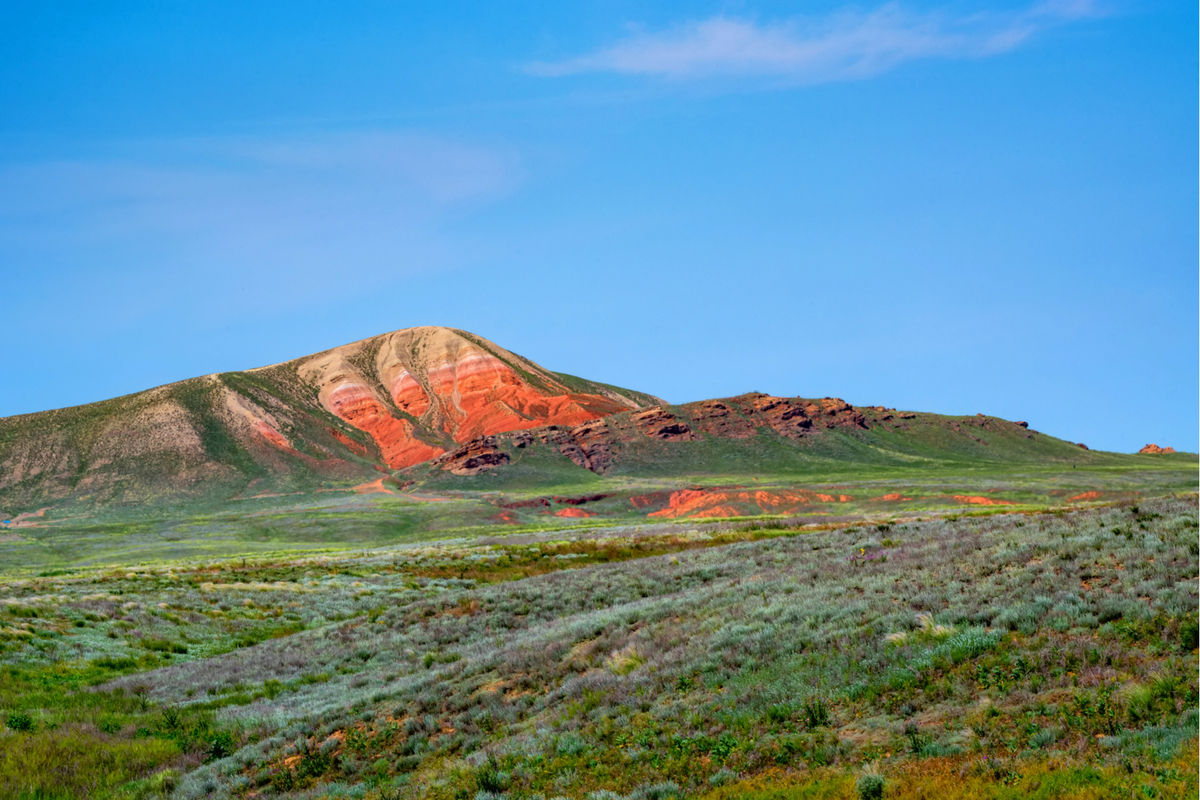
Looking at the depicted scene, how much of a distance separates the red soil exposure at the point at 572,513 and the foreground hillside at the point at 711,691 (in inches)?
3762

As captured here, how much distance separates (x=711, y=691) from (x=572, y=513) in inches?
4390

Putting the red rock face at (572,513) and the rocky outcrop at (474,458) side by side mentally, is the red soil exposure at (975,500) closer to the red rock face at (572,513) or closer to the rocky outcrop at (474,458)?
the red rock face at (572,513)

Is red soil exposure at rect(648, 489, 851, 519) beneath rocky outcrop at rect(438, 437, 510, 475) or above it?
beneath

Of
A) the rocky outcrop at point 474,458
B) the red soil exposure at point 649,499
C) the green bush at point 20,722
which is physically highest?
the rocky outcrop at point 474,458

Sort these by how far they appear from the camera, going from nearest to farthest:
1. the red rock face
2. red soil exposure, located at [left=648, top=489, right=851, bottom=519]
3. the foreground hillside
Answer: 1. the foreground hillside
2. red soil exposure, located at [left=648, top=489, right=851, bottom=519]
3. the red rock face

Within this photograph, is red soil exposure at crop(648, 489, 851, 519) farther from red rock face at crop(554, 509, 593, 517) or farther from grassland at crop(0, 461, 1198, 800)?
grassland at crop(0, 461, 1198, 800)

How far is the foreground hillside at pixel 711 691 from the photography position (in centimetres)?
1034

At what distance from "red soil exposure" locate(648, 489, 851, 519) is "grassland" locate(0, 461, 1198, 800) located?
73894 mm

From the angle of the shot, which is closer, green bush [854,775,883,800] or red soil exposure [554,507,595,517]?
green bush [854,775,883,800]

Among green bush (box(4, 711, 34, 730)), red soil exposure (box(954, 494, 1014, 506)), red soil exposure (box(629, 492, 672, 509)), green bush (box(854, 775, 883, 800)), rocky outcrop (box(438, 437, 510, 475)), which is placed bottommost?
red soil exposure (box(629, 492, 672, 509))

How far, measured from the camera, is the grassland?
10.4 m

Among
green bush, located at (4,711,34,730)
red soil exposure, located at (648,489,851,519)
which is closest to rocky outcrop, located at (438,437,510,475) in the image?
red soil exposure, located at (648,489,851,519)

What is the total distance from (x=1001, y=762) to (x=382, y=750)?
10.7m

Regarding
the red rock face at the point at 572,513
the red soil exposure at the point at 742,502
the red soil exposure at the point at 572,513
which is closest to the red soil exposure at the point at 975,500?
the red soil exposure at the point at 742,502
